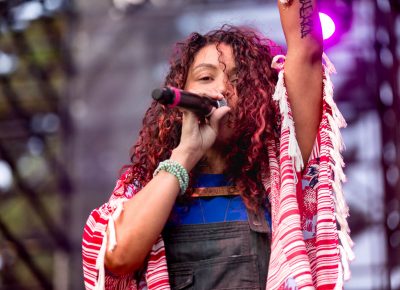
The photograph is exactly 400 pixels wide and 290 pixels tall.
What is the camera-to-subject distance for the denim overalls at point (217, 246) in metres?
1.50

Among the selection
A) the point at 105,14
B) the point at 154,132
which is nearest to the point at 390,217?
the point at 105,14

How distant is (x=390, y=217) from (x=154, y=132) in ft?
8.23

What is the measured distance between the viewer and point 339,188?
1.54 metres

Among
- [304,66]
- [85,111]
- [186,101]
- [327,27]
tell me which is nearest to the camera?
[186,101]

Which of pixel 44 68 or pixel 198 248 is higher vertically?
pixel 44 68

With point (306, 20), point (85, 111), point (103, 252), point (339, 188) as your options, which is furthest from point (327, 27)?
point (85, 111)

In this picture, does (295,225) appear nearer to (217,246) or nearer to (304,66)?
(217,246)

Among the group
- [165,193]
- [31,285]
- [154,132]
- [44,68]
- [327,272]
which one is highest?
[44,68]

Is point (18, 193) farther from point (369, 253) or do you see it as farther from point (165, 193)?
point (165, 193)

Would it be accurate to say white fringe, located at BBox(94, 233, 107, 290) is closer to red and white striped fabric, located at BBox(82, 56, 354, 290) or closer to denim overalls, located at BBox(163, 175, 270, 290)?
red and white striped fabric, located at BBox(82, 56, 354, 290)

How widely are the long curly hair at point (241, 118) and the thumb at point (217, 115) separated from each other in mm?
65

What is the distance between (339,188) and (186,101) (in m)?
0.33

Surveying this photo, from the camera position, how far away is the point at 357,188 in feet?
15.4

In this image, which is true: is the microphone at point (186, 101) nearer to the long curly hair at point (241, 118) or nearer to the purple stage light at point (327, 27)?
the long curly hair at point (241, 118)
